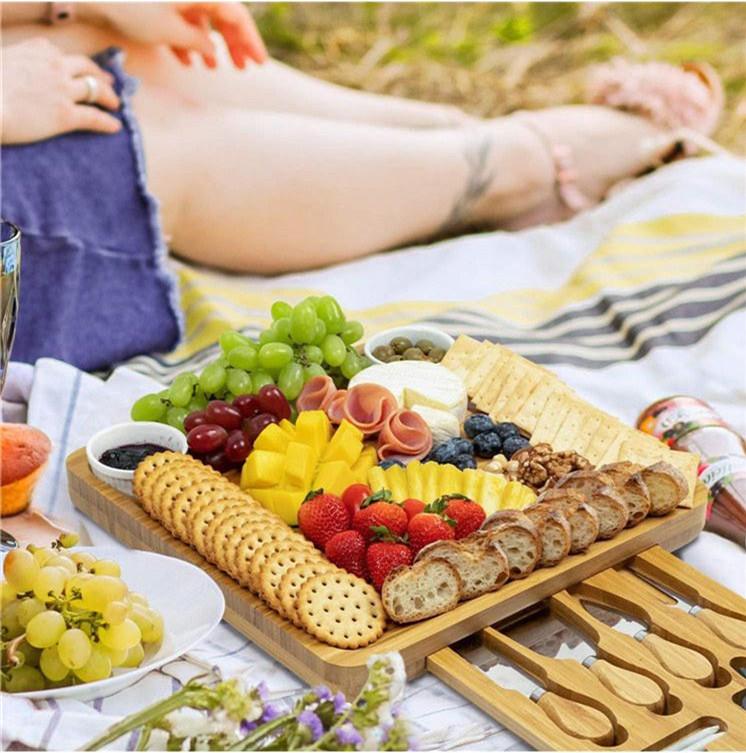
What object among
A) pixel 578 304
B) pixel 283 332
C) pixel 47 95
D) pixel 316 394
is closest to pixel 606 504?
pixel 316 394

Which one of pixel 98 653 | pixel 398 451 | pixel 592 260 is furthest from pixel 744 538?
pixel 592 260

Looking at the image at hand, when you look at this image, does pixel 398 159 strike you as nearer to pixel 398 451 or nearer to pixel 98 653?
pixel 398 451

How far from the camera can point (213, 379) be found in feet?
4.66

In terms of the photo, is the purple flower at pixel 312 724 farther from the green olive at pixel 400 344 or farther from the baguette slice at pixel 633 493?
the green olive at pixel 400 344

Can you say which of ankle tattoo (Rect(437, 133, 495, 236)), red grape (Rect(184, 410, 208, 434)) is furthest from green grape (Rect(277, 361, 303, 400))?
ankle tattoo (Rect(437, 133, 495, 236))

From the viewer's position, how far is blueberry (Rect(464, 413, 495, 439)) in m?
1.38

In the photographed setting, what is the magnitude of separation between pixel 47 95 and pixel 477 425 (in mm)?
846

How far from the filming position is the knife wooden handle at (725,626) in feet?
3.55

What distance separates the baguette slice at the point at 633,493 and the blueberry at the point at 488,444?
0.54 feet

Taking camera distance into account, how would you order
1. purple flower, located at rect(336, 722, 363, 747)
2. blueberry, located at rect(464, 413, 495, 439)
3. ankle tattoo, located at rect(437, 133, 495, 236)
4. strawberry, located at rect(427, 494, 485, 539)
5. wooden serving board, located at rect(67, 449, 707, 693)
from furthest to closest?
ankle tattoo, located at rect(437, 133, 495, 236) → blueberry, located at rect(464, 413, 495, 439) → strawberry, located at rect(427, 494, 485, 539) → wooden serving board, located at rect(67, 449, 707, 693) → purple flower, located at rect(336, 722, 363, 747)

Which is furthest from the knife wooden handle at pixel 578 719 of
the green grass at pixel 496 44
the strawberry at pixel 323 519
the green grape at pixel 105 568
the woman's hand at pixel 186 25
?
the green grass at pixel 496 44

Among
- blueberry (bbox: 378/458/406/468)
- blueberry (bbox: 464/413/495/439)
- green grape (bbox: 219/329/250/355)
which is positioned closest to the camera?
blueberry (bbox: 378/458/406/468)

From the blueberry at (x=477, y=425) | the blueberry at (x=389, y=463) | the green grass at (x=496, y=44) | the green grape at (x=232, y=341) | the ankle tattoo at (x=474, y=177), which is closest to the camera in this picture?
the blueberry at (x=389, y=463)

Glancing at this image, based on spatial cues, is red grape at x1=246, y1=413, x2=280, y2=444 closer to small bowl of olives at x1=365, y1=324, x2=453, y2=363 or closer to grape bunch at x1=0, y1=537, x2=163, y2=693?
small bowl of olives at x1=365, y1=324, x2=453, y2=363
